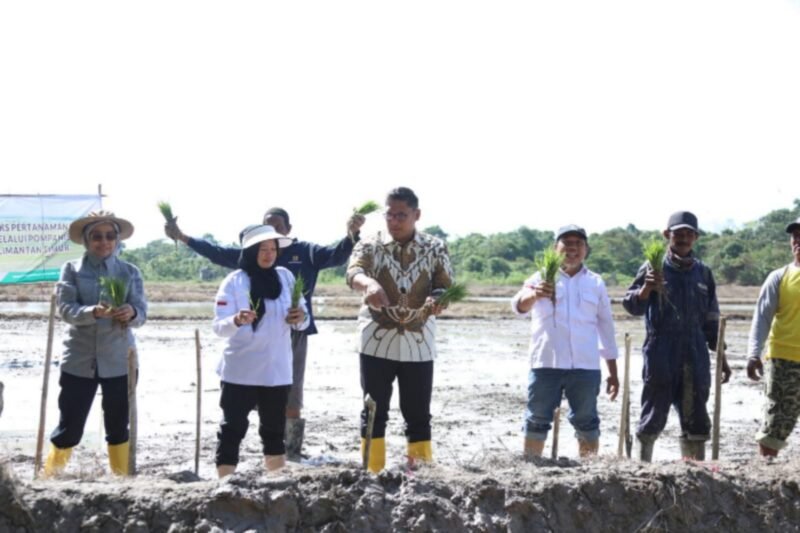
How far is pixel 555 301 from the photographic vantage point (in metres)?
6.31

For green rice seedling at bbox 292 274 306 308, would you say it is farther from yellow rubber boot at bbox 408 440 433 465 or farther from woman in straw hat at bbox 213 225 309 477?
yellow rubber boot at bbox 408 440 433 465

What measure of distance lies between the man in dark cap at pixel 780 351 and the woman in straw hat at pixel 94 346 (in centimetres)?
409

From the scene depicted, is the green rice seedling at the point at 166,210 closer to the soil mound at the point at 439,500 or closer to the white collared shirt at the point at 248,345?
the white collared shirt at the point at 248,345

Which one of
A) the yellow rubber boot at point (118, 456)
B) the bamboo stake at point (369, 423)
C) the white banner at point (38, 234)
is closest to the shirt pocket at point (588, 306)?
the bamboo stake at point (369, 423)

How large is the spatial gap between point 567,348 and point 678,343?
79 centimetres

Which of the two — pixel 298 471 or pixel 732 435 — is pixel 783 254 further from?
pixel 298 471

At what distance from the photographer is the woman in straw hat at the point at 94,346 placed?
5996mm

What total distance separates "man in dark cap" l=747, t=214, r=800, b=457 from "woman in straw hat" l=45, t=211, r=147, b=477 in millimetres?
4089

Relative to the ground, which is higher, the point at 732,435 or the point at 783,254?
the point at 783,254

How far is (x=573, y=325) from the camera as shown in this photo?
20.5 feet

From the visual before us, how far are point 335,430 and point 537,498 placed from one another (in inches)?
171

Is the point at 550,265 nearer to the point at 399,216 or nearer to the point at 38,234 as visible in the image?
the point at 399,216

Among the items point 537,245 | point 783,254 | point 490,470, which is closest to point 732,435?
point 490,470

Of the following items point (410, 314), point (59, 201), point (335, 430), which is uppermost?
→ point (59, 201)
